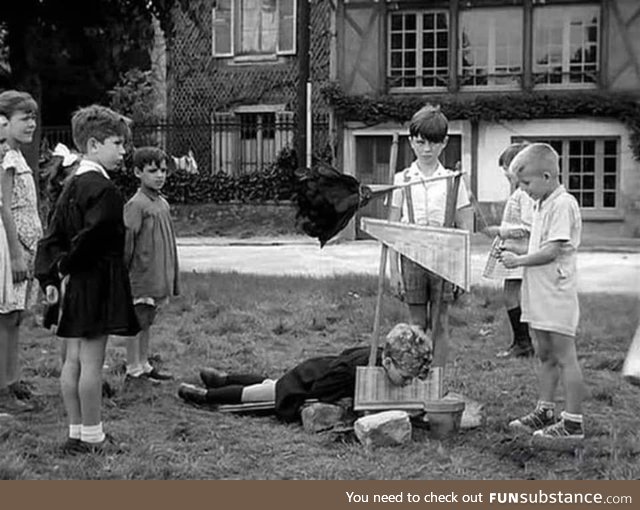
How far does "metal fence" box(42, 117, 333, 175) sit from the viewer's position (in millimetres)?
24734

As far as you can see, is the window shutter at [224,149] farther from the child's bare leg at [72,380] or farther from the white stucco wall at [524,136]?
the child's bare leg at [72,380]

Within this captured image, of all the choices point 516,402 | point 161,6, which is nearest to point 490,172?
point 161,6

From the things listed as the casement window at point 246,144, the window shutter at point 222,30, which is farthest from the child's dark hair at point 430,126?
the window shutter at point 222,30

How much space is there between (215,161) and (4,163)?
1970 centimetres

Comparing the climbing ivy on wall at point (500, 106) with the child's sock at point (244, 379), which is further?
the climbing ivy on wall at point (500, 106)

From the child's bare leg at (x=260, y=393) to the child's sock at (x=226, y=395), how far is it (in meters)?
0.04

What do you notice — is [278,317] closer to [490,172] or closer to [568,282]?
[568,282]

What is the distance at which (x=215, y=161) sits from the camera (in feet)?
83.4

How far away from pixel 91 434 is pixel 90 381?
0.76 feet

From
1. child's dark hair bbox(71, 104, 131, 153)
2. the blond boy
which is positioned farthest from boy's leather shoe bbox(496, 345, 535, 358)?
child's dark hair bbox(71, 104, 131, 153)

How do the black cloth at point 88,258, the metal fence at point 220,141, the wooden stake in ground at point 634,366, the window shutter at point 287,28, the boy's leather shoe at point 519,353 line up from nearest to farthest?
the black cloth at point 88,258, the wooden stake in ground at point 634,366, the boy's leather shoe at point 519,353, the metal fence at point 220,141, the window shutter at point 287,28

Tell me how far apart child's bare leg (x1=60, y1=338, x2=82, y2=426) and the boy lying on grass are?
41.8 inches

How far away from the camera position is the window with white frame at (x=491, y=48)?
74.7ft

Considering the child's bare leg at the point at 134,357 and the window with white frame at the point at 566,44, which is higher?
the window with white frame at the point at 566,44
